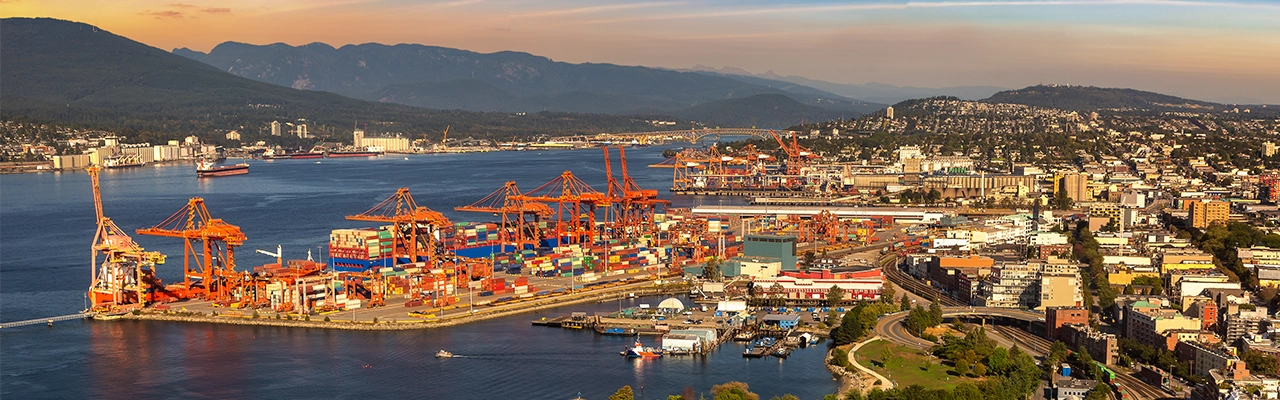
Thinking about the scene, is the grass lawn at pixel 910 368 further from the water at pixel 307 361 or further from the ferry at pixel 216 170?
→ the ferry at pixel 216 170

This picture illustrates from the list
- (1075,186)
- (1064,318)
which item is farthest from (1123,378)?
(1075,186)

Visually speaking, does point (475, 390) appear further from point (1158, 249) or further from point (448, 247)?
point (1158, 249)

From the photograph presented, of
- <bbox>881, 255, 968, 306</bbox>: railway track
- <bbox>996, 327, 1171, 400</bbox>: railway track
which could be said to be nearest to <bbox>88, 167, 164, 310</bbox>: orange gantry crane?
<bbox>881, 255, 968, 306</bbox>: railway track

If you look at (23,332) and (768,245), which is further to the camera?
(768,245)

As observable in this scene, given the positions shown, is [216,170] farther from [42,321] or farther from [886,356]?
[886,356]

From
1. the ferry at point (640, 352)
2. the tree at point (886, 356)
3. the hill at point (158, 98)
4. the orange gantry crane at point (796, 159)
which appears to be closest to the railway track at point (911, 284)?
the tree at point (886, 356)

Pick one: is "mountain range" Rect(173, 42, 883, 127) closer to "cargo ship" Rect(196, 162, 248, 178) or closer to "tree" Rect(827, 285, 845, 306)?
"cargo ship" Rect(196, 162, 248, 178)

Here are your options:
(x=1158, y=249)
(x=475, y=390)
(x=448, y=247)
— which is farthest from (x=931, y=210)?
(x=475, y=390)
